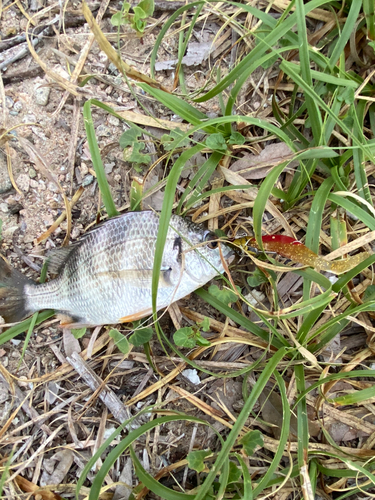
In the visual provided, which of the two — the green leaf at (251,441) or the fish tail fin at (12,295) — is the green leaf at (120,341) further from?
the green leaf at (251,441)

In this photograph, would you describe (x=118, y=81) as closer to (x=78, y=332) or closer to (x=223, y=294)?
(x=223, y=294)

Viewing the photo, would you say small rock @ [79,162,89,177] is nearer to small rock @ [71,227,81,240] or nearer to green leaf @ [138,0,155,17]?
small rock @ [71,227,81,240]

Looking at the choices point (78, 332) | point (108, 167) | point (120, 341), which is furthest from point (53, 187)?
point (120, 341)

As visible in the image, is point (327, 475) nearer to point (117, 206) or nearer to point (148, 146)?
point (117, 206)

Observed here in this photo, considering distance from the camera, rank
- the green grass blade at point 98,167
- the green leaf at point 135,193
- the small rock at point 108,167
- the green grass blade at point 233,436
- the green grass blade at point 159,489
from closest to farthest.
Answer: the green grass blade at point 233,436 → the green grass blade at point 159,489 → the green grass blade at point 98,167 → the green leaf at point 135,193 → the small rock at point 108,167

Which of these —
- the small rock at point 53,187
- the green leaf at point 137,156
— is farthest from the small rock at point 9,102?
the green leaf at point 137,156

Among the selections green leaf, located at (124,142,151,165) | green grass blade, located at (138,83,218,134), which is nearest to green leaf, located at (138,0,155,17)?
green grass blade, located at (138,83,218,134)

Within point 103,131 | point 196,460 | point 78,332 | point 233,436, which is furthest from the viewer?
point 103,131
